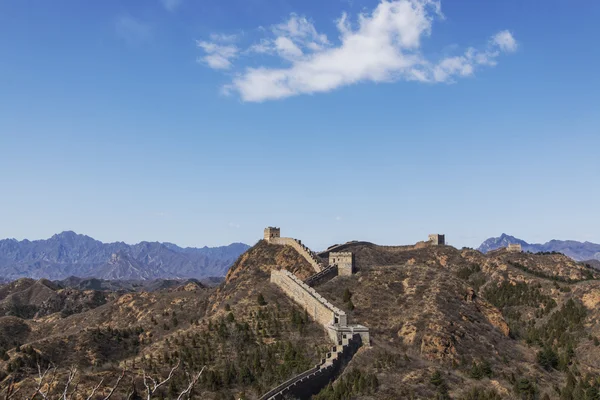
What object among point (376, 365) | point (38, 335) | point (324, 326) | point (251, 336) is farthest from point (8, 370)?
point (38, 335)

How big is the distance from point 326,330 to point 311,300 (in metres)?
6.86

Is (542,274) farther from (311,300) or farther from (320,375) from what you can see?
(320,375)

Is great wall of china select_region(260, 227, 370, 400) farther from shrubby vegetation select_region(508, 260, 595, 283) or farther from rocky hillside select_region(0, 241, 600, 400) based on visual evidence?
shrubby vegetation select_region(508, 260, 595, 283)

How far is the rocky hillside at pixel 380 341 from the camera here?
60500 millimetres

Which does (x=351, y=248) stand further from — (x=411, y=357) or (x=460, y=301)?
(x=411, y=357)

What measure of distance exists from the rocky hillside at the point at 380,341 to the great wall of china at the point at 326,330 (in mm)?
1466

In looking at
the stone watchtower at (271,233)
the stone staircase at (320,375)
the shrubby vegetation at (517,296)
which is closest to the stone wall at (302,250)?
the stone watchtower at (271,233)

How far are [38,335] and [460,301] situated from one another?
94.7 metres

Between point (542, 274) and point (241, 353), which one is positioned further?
point (542, 274)

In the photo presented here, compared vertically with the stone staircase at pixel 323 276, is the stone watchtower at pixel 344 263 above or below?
above

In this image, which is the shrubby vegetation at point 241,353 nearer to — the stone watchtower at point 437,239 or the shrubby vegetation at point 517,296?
the shrubby vegetation at point 517,296

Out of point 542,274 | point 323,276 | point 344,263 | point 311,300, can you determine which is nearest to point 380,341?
point 311,300

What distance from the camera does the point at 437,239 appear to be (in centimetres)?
15375

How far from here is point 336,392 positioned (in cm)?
5481
